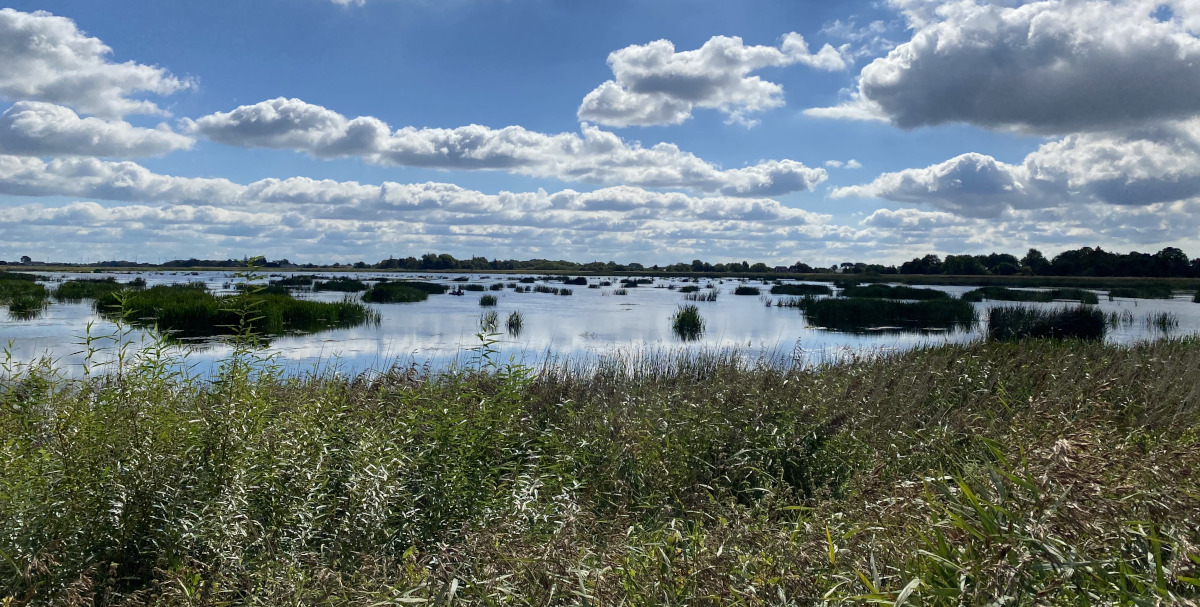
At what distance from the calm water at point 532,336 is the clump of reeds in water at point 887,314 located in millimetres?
1122

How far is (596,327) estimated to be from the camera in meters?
27.8

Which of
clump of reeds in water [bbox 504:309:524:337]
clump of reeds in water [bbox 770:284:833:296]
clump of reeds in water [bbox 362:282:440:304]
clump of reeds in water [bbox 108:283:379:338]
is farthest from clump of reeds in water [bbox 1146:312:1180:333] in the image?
clump of reeds in water [bbox 362:282:440:304]

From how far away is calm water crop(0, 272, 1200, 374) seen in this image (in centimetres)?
1741

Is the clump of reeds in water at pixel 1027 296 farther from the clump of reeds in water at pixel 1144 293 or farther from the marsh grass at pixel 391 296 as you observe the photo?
the marsh grass at pixel 391 296

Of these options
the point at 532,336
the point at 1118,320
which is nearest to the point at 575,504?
the point at 532,336

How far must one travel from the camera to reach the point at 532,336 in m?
24.3

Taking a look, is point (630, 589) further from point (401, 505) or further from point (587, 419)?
point (587, 419)

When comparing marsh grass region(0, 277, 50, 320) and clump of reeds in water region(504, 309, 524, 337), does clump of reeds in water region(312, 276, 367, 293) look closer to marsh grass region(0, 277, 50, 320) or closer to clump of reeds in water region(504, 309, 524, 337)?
marsh grass region(0, 277, 50, 320)

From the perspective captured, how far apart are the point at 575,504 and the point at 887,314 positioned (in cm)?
3144

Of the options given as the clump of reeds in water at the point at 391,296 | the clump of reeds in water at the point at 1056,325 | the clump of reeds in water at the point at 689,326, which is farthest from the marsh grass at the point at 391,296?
the clump of reeds in water at the point at 1056,325

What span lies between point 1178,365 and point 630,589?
475 inches

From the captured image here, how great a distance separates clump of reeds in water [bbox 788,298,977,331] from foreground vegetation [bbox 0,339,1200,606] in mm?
23045

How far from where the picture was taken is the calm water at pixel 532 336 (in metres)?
17.4

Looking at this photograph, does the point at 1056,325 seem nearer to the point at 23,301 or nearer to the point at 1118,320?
the point at 1118,320
